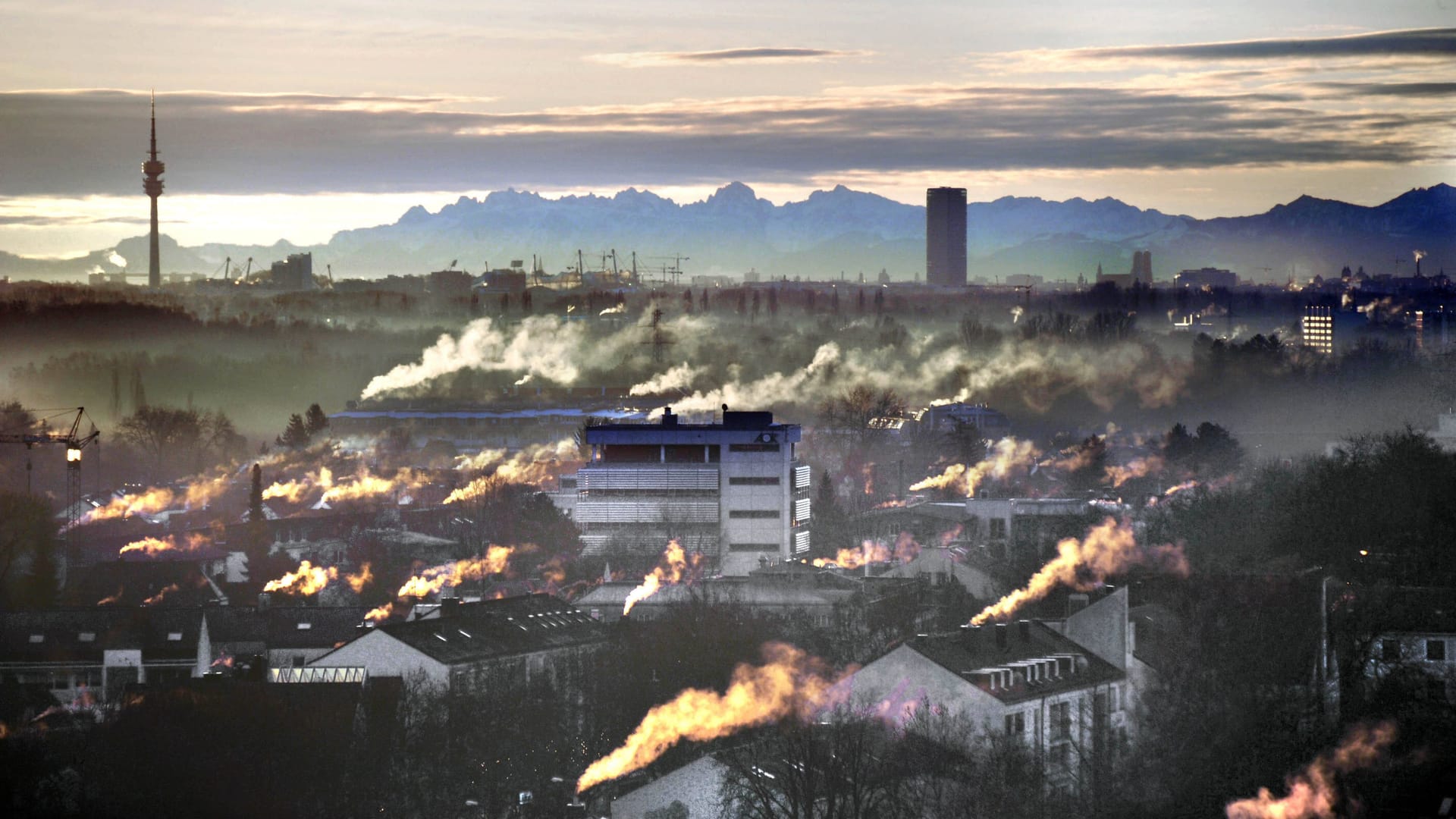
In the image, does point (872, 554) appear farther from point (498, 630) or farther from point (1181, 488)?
point (498, 630)

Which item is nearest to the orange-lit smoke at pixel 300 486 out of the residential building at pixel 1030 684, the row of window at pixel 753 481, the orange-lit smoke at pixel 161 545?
the orange-lit smoke at pixel 161 545

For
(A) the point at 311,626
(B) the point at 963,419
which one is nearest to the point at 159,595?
(A) the point at 311,626

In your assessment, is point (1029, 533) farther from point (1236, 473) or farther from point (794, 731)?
point (794, 731)

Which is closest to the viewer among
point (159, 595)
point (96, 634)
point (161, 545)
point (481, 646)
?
point (481, 646)

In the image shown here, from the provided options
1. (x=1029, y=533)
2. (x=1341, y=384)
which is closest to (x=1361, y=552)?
(x=1029, y=533)

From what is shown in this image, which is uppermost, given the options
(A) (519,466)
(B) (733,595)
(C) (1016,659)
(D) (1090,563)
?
(C) (1016,659)

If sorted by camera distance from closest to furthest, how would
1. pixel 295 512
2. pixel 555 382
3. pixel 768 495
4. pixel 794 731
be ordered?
pixel 794 731, pixel 768 495, pixel 295 512, pixel 555 382

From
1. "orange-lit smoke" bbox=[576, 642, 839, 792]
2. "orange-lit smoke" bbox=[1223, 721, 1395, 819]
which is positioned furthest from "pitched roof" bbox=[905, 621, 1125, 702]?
"orange-lit smoke" bbox=[1223, 721, 1395, 819]
